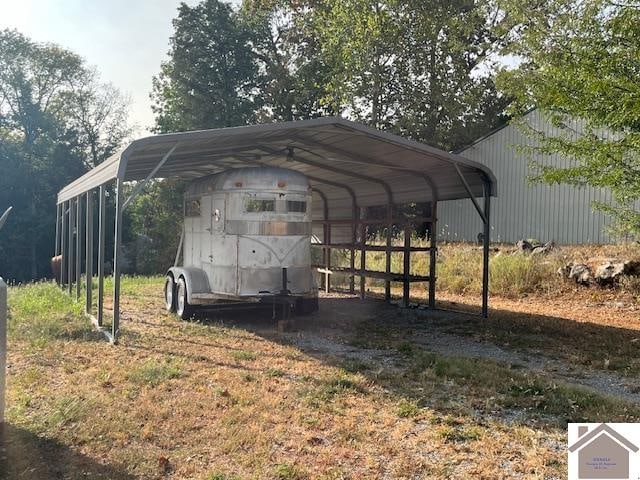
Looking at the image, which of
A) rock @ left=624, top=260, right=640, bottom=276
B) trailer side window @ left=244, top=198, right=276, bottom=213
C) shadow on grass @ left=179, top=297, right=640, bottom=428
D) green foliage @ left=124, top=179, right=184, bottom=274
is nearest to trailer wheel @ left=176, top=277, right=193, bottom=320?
shadow on grass @ left=179, top=297, right=640, bottom=428

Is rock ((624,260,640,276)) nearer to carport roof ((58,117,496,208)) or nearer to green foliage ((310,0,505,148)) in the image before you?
carport roof ((58,117,496,208))

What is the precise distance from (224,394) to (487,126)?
87.5 ft

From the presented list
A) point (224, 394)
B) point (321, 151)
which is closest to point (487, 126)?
point (321, 151)

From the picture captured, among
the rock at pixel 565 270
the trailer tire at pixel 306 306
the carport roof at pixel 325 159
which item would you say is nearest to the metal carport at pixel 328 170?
the carport roof at pixel 325 159

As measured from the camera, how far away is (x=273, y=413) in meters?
5.46

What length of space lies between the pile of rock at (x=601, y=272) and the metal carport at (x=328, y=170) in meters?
4.43

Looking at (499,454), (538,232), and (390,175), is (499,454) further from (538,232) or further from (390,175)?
(538,232)

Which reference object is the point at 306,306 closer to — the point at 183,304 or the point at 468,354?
the point at 183,304

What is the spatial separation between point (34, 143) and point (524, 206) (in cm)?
3008

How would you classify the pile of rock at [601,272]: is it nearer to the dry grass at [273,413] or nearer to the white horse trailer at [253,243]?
the white horse trailer at [253,243]

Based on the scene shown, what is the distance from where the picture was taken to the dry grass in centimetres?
432

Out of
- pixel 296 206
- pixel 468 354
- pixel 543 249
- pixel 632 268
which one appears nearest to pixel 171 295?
pixel 296 206

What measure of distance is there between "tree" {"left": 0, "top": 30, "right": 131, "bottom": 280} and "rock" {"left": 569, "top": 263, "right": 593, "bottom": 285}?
2957cm

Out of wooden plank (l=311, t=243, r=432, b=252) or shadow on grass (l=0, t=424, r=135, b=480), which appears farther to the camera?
wooden plank (l=311, t=243, r=432, b=252)
